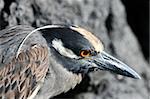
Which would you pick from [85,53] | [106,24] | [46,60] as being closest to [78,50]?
[85,53]

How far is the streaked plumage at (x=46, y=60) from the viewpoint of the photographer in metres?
4.99

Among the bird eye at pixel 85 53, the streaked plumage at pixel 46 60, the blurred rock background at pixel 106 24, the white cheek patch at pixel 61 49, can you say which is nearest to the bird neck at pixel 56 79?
the streaked plumage at pixel 46 60

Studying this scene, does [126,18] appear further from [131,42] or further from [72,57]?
[72,57]

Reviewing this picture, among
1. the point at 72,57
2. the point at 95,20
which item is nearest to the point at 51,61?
the point at 72,57

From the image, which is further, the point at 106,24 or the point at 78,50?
the point at 106,24

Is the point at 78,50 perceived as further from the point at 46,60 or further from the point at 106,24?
the point at 106,24

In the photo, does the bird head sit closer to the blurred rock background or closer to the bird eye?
the bird eye

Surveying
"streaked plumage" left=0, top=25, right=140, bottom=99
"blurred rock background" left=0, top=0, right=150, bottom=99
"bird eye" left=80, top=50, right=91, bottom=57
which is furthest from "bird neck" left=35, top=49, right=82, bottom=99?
"blurred rock background" left=0, top=0, right=150, bottom=99

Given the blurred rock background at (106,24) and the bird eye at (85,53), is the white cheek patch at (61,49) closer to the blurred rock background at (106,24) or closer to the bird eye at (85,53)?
the bird eye at (85,53)

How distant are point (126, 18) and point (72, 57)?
9.56 ft

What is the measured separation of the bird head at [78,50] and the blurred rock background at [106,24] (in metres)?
1.09

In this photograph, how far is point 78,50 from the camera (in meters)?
5.21

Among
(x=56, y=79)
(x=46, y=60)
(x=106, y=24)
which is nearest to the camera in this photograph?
(x=46, y=60)

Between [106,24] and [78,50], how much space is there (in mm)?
2287
